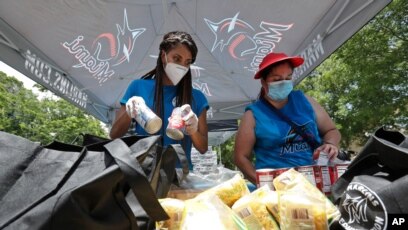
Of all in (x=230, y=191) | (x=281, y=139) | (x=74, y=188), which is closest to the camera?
(x=74, y=188)

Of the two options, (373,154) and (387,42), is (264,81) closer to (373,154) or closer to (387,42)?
(373,154)

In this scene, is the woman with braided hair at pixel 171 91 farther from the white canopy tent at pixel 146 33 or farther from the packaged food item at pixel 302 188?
the white canopy tent at pixel 146 33

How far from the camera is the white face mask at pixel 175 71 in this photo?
1.81 metres

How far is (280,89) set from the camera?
1799mm

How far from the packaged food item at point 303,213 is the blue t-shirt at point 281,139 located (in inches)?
38.2

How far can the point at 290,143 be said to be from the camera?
67.7 inches

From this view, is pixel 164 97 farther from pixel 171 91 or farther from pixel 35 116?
pixel 35 116

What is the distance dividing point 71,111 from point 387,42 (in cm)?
2177

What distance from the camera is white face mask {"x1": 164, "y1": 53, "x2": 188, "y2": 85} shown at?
1.81m

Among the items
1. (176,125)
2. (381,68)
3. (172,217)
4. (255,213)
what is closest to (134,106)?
(176,125)

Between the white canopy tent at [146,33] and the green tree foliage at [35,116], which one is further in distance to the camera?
the green tree foliage at [35,116]

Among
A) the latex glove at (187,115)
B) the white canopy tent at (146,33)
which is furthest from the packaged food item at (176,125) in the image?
the white canopy tent at (146,33)

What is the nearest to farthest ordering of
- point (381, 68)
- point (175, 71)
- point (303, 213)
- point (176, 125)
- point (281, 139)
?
1. point (303, 213)
2. point (176, 125)
3. point (281, 139)
4. point (175, 71)
5. point (381, 68)

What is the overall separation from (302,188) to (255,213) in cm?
15
